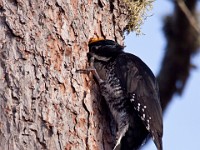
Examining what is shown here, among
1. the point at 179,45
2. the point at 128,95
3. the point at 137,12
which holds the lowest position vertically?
the point at 128,95

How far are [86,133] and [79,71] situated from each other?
0.36 m

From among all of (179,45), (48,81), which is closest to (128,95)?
(48,81)

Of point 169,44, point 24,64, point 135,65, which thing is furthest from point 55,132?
point 135,65

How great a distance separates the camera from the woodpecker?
258 cm

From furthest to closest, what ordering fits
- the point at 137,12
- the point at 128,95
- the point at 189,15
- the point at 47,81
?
1. the point at 137,12
2. the point at 128,95
3. the point at 47,81
4. the point at 189,15

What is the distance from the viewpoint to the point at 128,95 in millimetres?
2670

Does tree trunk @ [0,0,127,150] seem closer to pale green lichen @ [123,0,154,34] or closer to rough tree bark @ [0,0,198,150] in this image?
rough tree bark @ [0,0,198,150]

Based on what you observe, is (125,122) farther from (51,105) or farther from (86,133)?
(51,105)

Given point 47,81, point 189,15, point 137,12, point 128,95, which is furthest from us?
point 137,12

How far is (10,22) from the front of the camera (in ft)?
7.24

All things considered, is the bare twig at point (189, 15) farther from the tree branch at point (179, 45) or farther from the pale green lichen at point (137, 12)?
the pale green lichen at point (137, 12)

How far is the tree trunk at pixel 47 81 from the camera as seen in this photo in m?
2.04

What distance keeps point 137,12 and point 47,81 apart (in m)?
1.23

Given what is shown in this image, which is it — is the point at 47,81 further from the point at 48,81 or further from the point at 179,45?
the point at 179,45
